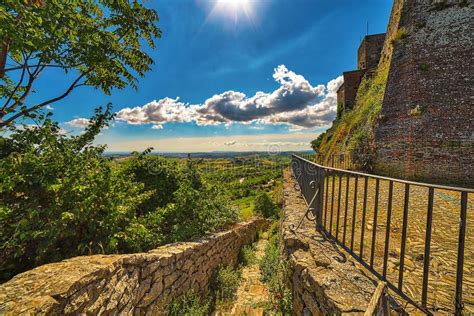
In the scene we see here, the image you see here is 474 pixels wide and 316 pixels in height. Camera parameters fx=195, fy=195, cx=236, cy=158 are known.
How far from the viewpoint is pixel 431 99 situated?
990 cm

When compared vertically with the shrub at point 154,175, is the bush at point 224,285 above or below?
below

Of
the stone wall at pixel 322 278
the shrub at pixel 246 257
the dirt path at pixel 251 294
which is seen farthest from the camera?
the shrub at pixel 246 257

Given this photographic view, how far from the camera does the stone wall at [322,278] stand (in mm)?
1858

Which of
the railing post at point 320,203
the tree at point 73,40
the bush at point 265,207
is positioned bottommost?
the bush at point 265,207

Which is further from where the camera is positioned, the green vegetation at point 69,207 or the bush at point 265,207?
the bush at point 265,207

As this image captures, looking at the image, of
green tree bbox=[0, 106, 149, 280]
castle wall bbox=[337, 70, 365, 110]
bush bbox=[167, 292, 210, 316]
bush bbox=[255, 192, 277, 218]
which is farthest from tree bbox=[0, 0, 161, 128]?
castle wall bbox=[337, 70, 365, 110]

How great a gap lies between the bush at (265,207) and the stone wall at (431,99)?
7026 mm

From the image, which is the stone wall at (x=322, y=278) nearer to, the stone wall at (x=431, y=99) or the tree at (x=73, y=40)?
the tree at (x=73, y=40)

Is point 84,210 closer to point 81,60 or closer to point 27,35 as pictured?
point 27,35

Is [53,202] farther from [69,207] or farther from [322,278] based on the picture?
[322,278]

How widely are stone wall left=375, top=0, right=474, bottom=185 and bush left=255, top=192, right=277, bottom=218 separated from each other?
703 centimetres

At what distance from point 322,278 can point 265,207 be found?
40.6ft

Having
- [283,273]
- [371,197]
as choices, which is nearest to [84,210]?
[283,273]

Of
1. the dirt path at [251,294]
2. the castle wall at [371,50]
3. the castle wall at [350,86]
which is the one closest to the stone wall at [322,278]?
the dirt path at [251,294]
